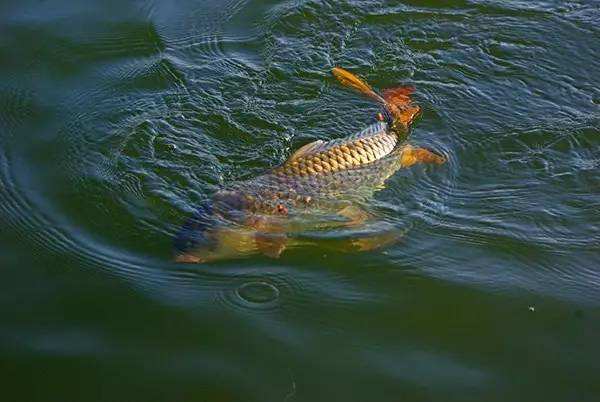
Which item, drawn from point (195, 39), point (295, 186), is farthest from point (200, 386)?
point (195, 39)

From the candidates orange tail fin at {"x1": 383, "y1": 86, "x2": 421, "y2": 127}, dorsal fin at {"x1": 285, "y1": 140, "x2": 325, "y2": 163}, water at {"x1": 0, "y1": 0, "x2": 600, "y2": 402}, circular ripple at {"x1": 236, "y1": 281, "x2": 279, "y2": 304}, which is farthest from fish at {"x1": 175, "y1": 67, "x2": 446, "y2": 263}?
orange tail fin at {"x1": 383, "y1": 86, "x2": 421, "y2": 127}

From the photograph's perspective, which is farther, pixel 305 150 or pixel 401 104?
pixel 401 104

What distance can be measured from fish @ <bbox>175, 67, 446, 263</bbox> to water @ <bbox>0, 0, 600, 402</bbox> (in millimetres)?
109

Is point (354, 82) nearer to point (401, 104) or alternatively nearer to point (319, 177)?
point (401, 104)

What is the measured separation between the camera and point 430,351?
4.34 metres

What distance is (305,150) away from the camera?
552 cm

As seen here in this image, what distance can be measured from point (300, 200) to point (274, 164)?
2.18ft

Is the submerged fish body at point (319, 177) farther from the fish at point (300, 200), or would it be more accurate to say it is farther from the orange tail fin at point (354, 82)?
the orange tail fin at point (354, 82)

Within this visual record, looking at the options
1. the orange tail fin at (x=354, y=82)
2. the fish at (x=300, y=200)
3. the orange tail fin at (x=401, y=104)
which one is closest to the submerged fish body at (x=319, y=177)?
the fish at (x=300, y=200)

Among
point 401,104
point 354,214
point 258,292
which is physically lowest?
point 258,292

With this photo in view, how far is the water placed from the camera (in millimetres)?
4223

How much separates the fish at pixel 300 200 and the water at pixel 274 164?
Answer: 0.36ft

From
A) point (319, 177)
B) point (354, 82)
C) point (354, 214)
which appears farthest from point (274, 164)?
point (354, 82)

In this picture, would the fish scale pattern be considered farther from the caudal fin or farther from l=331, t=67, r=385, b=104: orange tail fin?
l=331, t=67, r=385, b=104: orange tail fin
